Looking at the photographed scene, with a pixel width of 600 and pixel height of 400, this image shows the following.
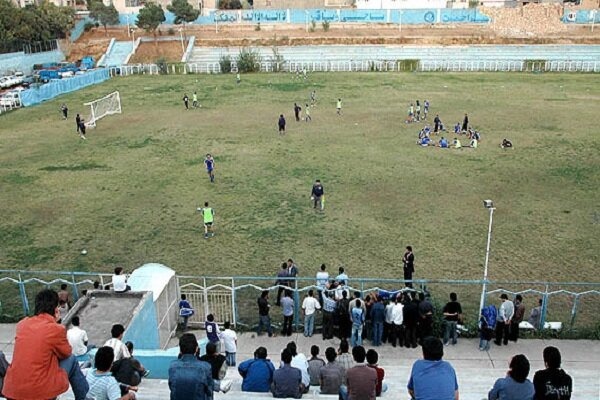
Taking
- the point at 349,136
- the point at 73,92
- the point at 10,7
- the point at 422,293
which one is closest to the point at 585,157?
the point at 349,136

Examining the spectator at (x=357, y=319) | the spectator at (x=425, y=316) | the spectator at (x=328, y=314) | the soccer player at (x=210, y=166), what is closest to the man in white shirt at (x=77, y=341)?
the spectator at (x=328, y=314)

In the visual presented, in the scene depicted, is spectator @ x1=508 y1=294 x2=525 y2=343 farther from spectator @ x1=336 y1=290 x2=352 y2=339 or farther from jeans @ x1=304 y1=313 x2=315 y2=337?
jeans @ x1=304 y1=313 x2=315 y2=337

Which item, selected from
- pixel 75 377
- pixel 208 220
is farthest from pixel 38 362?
pixel 208 220

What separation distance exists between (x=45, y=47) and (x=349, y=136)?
5686 cm

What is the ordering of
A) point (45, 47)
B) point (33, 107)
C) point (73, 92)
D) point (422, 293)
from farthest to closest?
point (45, 47) → point (73, 92) → point (33, 107) → point (422, 293)

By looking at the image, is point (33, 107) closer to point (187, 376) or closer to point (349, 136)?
point (349, 136)

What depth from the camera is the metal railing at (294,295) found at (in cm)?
1318

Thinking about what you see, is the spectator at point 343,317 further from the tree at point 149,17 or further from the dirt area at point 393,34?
the tree at point 149,17

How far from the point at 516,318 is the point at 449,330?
1.47 m

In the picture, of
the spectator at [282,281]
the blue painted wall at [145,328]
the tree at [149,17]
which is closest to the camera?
the blue painted wall at [145,328]

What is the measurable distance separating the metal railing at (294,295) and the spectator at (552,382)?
6.62m

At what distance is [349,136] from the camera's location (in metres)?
31.5

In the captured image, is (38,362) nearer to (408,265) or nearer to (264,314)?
(264,314)

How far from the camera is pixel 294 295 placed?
1349 cm
